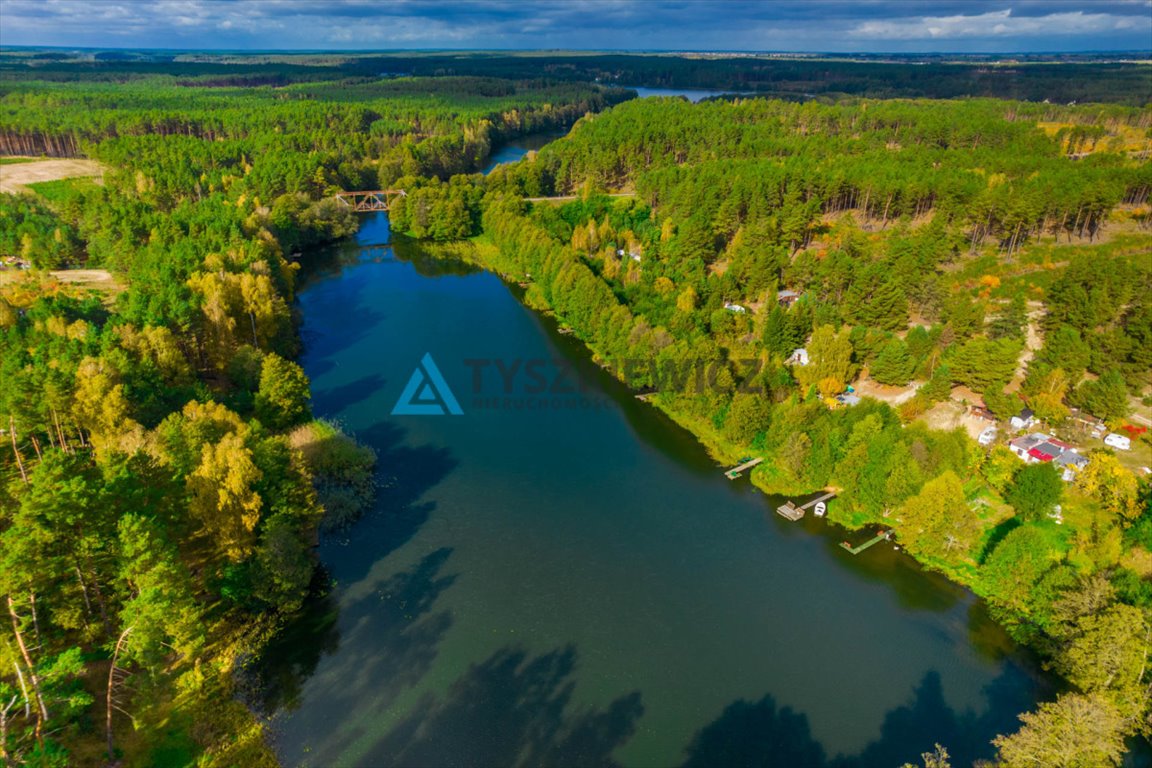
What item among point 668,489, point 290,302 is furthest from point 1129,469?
point 290,302

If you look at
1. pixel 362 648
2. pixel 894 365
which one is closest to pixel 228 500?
pixel 362 648

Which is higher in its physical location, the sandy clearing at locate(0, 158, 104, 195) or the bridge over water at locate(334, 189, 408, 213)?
the sandy clearing at locate(0, 158, 104, 195)

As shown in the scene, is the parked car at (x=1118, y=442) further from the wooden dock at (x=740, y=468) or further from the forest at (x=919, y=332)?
the wooden dock at (x=740, y=468)

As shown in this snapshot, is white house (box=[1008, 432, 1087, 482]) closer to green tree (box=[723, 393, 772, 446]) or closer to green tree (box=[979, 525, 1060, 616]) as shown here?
green tree (box=[979, 525, 1060, 616])

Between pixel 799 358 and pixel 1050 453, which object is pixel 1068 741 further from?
pixel 799 358

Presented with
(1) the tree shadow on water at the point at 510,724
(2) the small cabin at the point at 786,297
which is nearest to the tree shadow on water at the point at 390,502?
(1) the tree shadow on water at the point at 510,724

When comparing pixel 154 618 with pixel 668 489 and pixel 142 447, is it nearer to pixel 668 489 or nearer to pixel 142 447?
pixel 142 447

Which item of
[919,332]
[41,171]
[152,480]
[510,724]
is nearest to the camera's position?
[510,724]

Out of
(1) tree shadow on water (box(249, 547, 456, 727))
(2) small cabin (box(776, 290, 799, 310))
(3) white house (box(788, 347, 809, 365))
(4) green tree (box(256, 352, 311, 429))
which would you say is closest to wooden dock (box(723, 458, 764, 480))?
(3) white house (box(788, 347, 809, 365))
